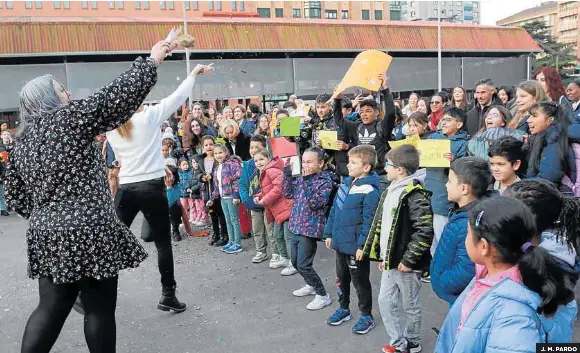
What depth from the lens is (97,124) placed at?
254cm

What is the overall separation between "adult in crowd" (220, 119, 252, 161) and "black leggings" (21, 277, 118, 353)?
434 cm

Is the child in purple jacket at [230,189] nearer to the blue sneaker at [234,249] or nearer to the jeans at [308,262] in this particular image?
the blue sneaker at [234,249]

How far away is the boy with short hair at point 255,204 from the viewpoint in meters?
5.96

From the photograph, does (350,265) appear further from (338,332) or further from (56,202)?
(56,202)

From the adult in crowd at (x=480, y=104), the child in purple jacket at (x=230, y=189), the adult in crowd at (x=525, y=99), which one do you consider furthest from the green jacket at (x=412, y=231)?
the child in purple jacket at (x=230, y=189)

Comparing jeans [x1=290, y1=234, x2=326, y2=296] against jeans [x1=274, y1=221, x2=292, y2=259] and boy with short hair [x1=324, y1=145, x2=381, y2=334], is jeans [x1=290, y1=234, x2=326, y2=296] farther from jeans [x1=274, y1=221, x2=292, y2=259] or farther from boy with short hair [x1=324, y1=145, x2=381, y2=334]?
jeans [x1=274, y1=221, x2=292, y2=259]

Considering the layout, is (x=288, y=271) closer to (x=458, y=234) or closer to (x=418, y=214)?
(x=418, y=214)

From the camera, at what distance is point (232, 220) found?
6496 mm

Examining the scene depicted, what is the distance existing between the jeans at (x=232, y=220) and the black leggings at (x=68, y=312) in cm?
364

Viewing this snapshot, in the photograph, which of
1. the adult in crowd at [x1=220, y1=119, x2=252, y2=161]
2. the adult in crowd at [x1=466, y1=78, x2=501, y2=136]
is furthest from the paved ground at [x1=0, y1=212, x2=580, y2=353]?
the adult in crowd at [x1=466, y1=78, x2=501, y2=136]

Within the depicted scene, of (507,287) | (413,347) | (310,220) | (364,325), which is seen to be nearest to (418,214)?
(413,347)

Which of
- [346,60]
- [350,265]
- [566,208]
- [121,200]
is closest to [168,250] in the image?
[121,200]

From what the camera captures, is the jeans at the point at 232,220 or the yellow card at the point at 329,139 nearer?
the yellow card at the point at 329,139

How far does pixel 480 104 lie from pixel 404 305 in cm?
327
